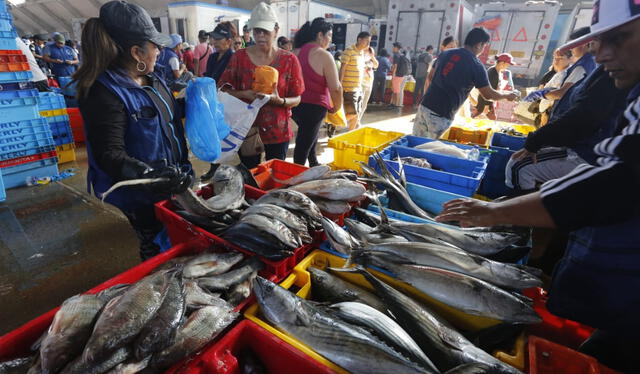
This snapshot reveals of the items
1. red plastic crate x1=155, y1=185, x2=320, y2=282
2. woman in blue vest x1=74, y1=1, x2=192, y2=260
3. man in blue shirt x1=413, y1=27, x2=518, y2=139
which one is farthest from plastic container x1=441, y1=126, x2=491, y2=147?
woman in blue vest x1=74, y1=1, x2=192, y2=260

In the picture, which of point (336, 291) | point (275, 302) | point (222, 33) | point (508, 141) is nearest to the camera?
point (275, 302)

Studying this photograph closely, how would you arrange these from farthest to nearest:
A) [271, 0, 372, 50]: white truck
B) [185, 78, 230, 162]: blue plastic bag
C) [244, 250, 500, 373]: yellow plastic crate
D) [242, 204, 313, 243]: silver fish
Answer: [271, 0, 372, 50]: white truck → [185, 78, 230, 162]: blue plastic bag → [242, 204, 313, 243]: silver fish → [244, 250, 500, 373]: yellow plastic crate

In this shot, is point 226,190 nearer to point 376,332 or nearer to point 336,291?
point 336,291

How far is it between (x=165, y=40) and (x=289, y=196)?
122 cm

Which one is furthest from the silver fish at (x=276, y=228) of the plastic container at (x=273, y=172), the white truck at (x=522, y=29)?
the white truck at (x=522, y=29)

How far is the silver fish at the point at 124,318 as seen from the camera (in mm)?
1013

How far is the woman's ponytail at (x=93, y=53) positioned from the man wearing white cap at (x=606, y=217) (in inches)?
82.3

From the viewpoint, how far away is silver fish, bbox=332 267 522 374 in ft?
3.88

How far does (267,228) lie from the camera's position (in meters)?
1.61

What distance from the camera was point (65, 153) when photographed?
539 cm

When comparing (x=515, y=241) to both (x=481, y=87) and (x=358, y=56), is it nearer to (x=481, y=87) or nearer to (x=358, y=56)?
(x=481, y=87)

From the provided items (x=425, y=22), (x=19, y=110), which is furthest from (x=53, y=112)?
(x=425, y=22)

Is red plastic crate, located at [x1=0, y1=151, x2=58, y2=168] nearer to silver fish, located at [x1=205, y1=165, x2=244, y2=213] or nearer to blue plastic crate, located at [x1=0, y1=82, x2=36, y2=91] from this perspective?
blue plastic crate, located at [x1=0, y1=82, x2=36, y2=91]

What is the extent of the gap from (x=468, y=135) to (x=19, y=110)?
612 centimetres
